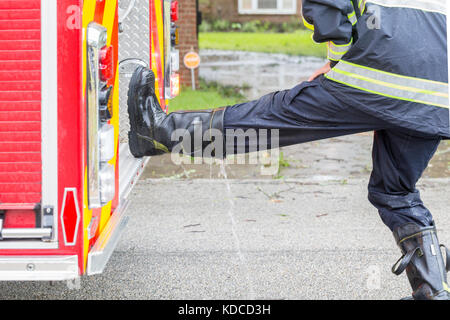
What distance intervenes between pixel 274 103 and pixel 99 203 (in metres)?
0.91

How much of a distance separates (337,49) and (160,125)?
35.0 inches

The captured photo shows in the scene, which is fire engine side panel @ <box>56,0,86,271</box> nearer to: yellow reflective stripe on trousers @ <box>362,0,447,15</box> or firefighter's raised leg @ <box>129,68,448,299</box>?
firefighter's raised leg @ <box>129,68,448,299</box>

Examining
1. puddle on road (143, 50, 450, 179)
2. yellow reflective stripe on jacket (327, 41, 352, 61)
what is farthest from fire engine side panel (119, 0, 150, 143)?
puddle on road (143, 50, 450, 179)

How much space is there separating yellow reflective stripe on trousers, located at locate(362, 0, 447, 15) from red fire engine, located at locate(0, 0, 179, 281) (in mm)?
1192

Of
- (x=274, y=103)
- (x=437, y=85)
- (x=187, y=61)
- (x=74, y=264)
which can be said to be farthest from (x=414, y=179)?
(x=187, y=61)

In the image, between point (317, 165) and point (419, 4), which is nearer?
point (419, 4)

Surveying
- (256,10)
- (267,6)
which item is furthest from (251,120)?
(267,6)

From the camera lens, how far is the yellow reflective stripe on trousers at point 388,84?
3.19 metres

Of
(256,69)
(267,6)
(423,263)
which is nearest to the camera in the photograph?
(423,263)

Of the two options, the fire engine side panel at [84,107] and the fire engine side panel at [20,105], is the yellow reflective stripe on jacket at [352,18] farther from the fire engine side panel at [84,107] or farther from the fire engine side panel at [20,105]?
the fire engine side panel at [20,105]

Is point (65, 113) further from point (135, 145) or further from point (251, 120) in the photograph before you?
point (251, 120)

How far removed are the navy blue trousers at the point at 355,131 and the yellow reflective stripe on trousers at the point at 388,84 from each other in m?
0.12

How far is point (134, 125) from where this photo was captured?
11.7ft

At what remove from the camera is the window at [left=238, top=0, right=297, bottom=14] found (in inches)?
1016
